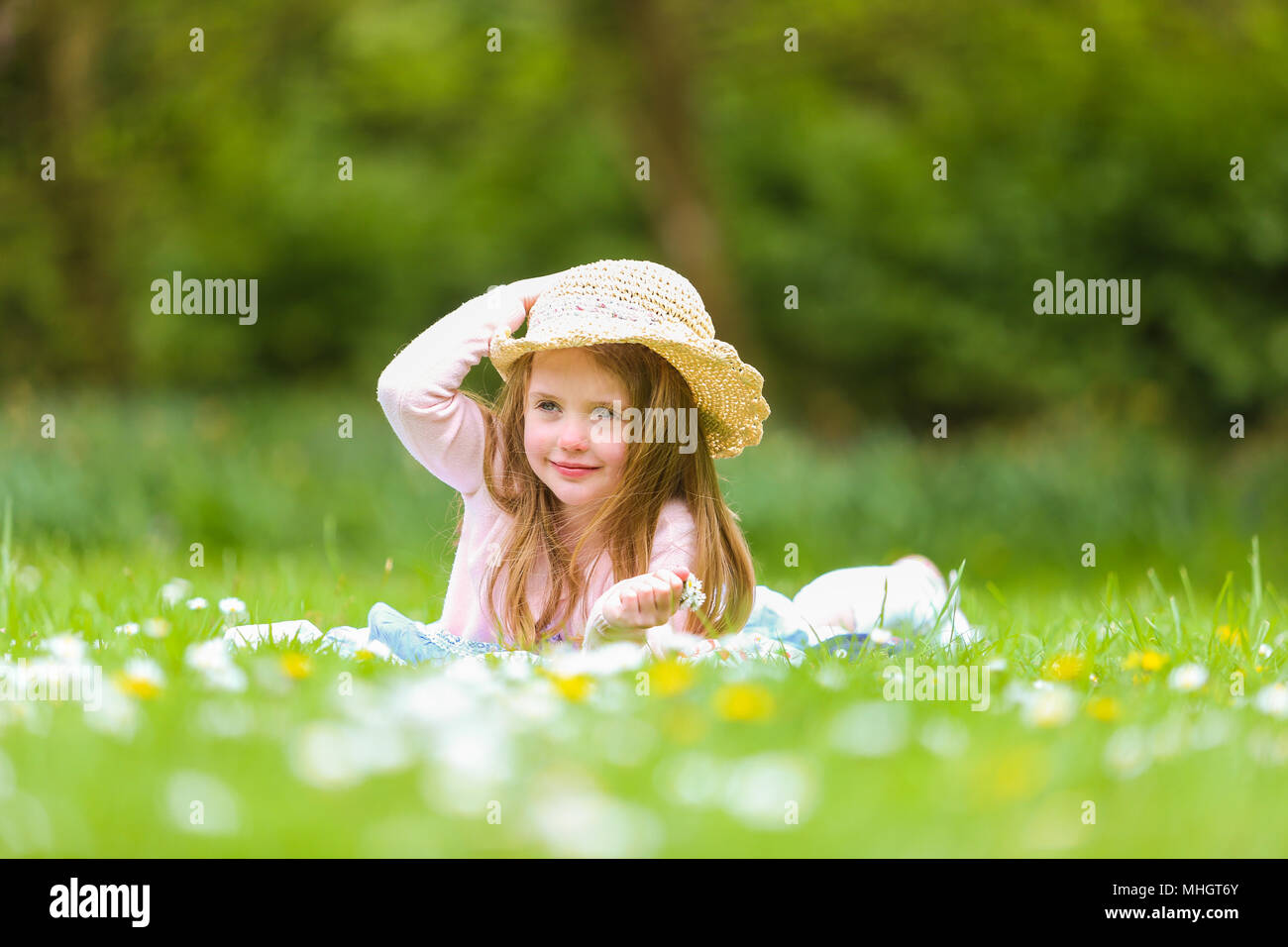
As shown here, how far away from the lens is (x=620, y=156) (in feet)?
41.6

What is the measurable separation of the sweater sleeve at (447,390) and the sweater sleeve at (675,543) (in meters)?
0.49

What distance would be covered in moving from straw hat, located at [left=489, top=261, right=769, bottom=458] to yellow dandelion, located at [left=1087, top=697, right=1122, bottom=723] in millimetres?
1178

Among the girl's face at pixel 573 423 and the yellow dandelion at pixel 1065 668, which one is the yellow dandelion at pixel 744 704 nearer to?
the yellow dandelion at pixel 1065 668

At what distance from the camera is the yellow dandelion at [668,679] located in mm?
2135

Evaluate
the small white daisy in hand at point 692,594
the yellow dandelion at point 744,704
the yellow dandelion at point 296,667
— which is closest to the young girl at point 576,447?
the small white daisy in hand at point 692,594

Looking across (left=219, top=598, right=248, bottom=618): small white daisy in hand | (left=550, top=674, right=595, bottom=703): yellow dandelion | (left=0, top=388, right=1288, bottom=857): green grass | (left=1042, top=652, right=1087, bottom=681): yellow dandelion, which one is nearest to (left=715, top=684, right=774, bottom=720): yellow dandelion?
(left=0, top=388, right=1288, bottom=857): green grass

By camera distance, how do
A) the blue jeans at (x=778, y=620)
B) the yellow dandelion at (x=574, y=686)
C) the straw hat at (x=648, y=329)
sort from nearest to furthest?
the yellow dandelion at (x=574, y=686), the straw hat at (x=648, y=329), the blue jeans at (x=778, y=620)

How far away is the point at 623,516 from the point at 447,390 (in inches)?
20.3

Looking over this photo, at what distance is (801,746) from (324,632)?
4.84 feet

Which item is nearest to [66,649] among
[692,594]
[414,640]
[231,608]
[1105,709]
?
[231,608]

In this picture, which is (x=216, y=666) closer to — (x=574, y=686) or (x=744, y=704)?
(x=574, y=686)

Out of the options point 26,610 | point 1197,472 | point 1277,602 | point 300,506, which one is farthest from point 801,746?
point 1197,472

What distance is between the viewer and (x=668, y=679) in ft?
7.09

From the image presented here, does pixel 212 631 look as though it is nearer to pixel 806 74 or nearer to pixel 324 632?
pixel 324 632
